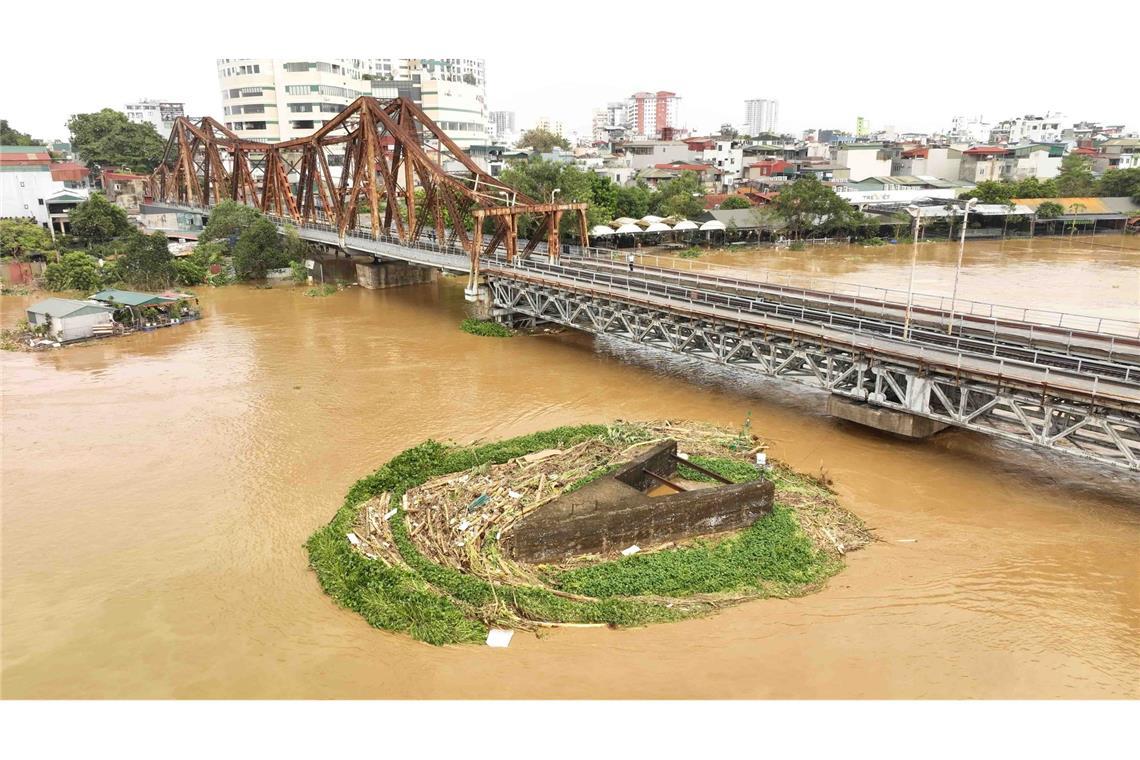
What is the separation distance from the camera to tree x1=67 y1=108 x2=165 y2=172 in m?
77.8

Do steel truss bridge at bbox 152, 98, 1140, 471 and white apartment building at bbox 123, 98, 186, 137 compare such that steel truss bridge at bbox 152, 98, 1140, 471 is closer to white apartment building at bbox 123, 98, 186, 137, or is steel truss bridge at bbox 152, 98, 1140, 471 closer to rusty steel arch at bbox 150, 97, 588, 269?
rusty steel arch at bbox 150, 97, 588, 269

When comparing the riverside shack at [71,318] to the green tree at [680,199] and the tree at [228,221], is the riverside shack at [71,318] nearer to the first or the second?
the tree at [228,221]

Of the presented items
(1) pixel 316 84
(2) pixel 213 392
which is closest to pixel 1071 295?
(2) pixel 213 392

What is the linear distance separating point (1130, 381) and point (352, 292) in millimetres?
39899

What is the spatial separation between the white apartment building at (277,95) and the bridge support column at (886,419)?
245 ft

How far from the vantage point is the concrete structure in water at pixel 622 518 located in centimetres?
1498

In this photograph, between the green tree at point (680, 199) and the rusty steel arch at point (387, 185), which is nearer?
the rusty steel arch at point (387, 185)

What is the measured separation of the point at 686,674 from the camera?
A: 11.8 metres

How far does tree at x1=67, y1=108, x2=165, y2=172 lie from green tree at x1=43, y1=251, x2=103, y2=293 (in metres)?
43.0

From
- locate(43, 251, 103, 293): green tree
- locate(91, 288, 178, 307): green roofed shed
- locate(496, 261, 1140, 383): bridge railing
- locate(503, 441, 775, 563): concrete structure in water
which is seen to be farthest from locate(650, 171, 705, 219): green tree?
locate(503, 441, 775, 563): concrete structure in water

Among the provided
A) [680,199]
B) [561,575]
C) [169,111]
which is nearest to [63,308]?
[561,575]

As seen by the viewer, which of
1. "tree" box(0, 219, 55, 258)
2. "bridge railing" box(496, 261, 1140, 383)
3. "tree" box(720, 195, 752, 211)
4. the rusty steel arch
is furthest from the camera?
"tree" box(720, 195, 752, 211)

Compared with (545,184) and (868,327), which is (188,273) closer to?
(545,184)

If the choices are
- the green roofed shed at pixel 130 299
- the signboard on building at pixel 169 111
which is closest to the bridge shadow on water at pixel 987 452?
the green roofed shed at pixel 130 299
